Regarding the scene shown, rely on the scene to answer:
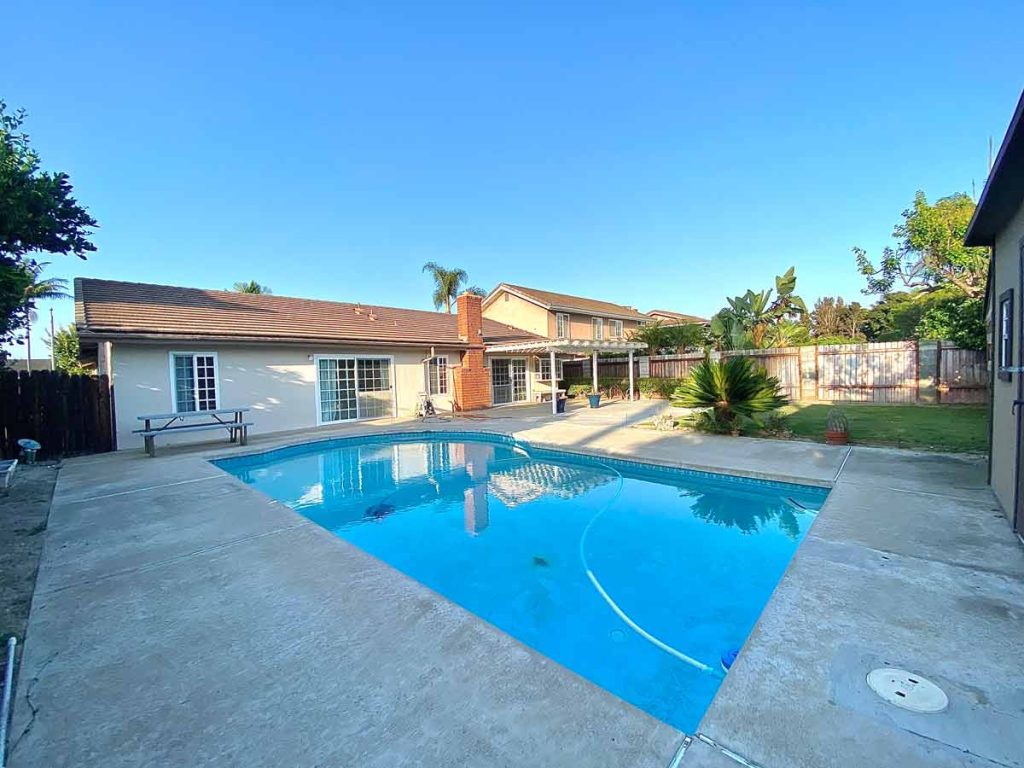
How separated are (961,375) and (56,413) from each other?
89.7ft

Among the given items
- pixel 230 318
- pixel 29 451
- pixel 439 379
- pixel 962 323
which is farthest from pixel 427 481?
pixel 962 323

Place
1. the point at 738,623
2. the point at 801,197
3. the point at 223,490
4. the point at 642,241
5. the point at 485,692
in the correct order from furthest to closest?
the point at 642,241, the point at 801,197, the point at 223,490, the point at 738,623, the point at 485,692

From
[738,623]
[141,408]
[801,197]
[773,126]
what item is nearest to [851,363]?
[801,197]

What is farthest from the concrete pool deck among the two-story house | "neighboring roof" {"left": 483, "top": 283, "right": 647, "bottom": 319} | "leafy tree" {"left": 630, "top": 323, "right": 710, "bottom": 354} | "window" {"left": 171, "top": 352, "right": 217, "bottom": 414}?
"neighboring roof" {"left": 483, "top": 283, "right": 647, "bottom": 319}

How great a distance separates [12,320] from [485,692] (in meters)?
13.4

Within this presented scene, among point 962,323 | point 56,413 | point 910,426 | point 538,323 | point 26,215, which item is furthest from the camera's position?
point 538,323

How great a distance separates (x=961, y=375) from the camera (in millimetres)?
15719

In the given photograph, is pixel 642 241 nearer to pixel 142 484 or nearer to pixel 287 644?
pixel 142 484

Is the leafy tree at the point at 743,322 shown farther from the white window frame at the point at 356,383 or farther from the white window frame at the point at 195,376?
the white window frame at the point at 195,376

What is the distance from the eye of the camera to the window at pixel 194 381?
41.8 feet

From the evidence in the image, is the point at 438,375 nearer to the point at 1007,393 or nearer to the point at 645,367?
the point at 645,367

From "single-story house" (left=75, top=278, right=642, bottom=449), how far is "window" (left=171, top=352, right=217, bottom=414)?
0.08 ft

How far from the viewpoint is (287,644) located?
302 centimetres

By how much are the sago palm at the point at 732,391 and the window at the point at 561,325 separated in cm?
1599
